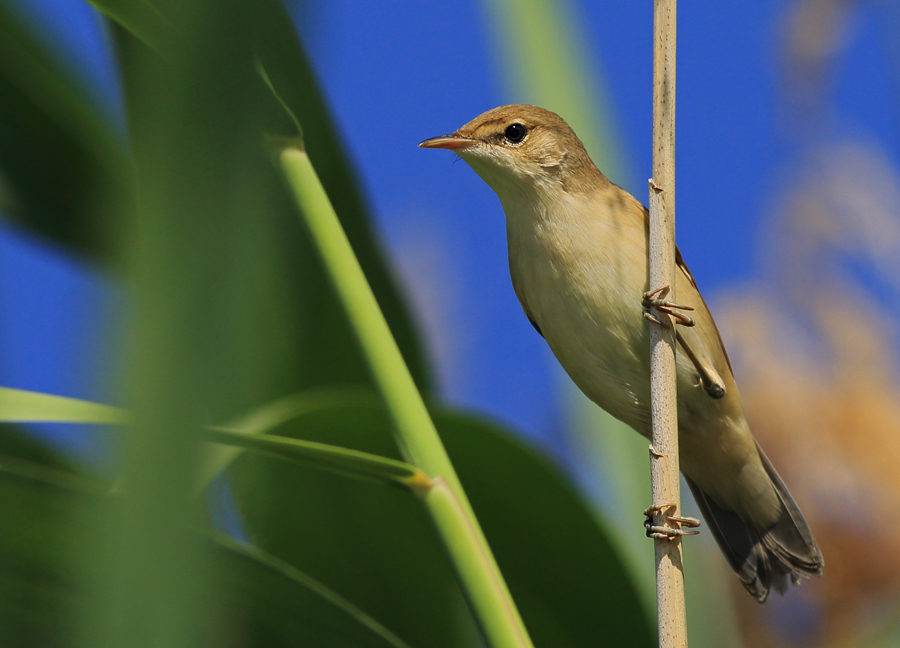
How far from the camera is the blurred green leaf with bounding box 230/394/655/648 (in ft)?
5.34

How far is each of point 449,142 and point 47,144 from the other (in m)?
1.05

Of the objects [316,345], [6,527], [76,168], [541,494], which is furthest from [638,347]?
[6,527]

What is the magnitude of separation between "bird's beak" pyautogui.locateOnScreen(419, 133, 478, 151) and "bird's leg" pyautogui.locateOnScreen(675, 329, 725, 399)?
2.50ft

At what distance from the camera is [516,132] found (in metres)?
2.43

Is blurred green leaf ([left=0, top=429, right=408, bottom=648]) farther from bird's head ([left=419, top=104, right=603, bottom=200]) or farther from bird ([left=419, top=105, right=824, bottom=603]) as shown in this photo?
bird's head ([left=419, top=104, right=603, bottom=200])

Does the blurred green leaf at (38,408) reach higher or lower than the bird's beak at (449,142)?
lower

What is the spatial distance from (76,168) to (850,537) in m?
3.71

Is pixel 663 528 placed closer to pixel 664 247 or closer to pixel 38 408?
pixel 664 247

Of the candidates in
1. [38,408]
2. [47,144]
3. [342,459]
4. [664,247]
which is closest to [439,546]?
[342,459]

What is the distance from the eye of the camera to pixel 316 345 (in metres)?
1.91

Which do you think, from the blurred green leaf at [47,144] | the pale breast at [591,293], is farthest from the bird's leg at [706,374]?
the blurred green leaf at [47,144]

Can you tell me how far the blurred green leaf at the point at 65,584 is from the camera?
96 cm

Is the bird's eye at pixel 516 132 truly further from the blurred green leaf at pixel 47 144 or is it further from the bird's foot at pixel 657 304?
the blurred green leaf at pixel 47 144

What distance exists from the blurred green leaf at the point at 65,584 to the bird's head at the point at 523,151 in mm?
1373
